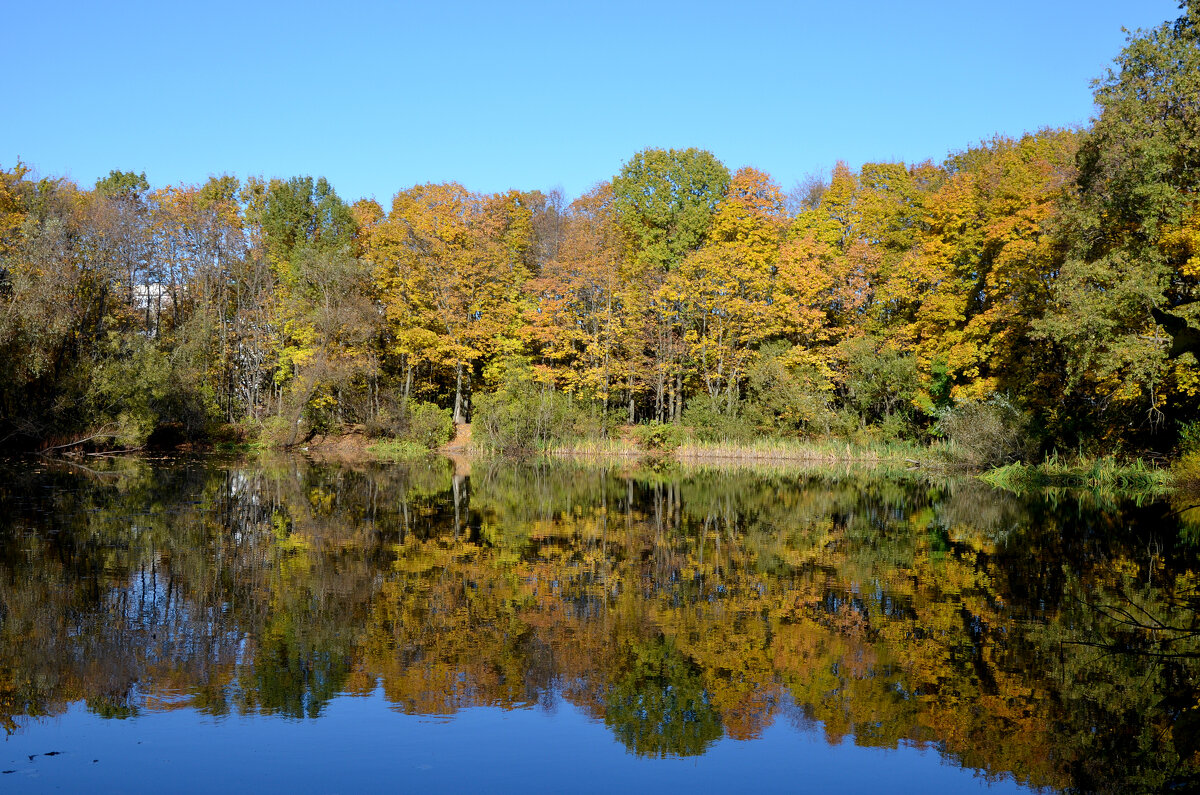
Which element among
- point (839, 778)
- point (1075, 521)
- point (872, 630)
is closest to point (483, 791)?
point (839, 778)

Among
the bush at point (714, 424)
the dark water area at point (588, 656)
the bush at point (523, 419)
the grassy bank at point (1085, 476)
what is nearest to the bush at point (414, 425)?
the bush at point (523, 419)

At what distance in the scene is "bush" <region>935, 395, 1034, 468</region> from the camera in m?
30.8

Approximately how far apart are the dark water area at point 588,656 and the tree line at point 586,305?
53.9ft

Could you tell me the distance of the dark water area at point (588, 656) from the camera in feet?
21.4

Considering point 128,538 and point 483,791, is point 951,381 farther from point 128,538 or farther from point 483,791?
point 483,791

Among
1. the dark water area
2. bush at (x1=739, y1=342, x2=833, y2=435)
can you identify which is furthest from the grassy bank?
bush at (x1=739, y1=342, x2=833, y2=435)

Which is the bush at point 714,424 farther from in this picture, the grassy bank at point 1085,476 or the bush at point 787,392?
the grassy bank at point 1085,476

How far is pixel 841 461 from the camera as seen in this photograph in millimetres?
38094

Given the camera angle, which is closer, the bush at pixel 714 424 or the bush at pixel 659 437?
the bush at pixel 714 424

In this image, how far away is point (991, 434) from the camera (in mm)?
31328

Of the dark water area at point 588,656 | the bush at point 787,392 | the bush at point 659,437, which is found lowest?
the dark water area at point 588,656

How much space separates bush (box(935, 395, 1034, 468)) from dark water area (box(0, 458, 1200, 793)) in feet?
43.2

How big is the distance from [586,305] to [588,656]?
3816 cm

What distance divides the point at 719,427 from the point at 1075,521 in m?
22.0
